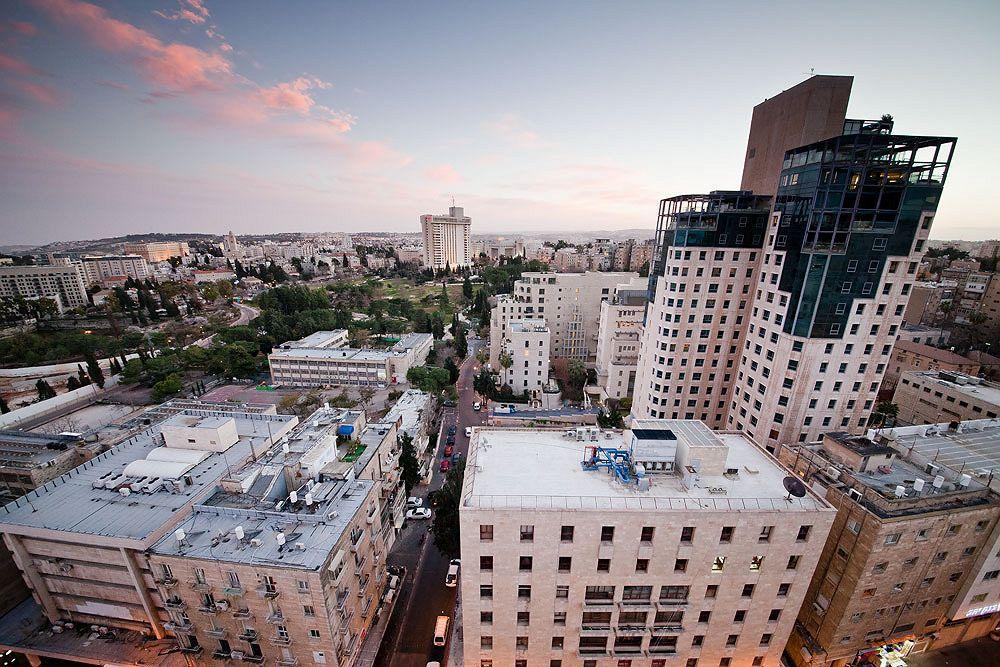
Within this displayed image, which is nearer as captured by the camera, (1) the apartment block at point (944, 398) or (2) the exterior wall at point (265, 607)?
(2) the exterior wall at point (265, 607)

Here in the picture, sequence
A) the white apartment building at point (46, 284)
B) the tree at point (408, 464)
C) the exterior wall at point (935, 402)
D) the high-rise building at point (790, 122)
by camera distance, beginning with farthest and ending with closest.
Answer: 1. the white apartment building at point (46, 284)
2. the tree at point (408, 464)
3. the exterior wall at point (935, 402)
4. the high-rise building at point (790, 122)

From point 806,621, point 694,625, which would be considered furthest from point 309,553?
point 806,621

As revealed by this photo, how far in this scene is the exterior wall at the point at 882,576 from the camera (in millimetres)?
25516

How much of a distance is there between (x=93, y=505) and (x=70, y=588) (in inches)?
263

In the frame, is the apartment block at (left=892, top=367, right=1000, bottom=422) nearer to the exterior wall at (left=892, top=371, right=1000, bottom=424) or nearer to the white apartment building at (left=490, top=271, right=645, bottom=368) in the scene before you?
the exterior wall at (left=892, top=371, right=1000, bottom=424)


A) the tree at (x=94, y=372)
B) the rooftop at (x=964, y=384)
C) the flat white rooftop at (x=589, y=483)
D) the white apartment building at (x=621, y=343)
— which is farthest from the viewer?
the tree at (x=94, y=372)

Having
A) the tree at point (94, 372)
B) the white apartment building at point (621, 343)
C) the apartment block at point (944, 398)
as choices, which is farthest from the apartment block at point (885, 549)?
the tree at point (94, 372)

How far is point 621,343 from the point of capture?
238 ft

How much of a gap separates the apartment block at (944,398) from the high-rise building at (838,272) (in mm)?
25957

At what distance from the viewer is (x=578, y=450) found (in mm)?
27031

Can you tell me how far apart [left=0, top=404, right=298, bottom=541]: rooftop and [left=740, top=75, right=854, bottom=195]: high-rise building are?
222 ft

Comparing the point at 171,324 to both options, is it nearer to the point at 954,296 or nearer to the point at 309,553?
the point at 309,553

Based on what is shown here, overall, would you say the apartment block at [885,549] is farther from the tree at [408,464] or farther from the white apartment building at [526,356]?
the white apartment building at [526,356]

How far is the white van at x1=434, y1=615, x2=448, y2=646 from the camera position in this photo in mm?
33031
